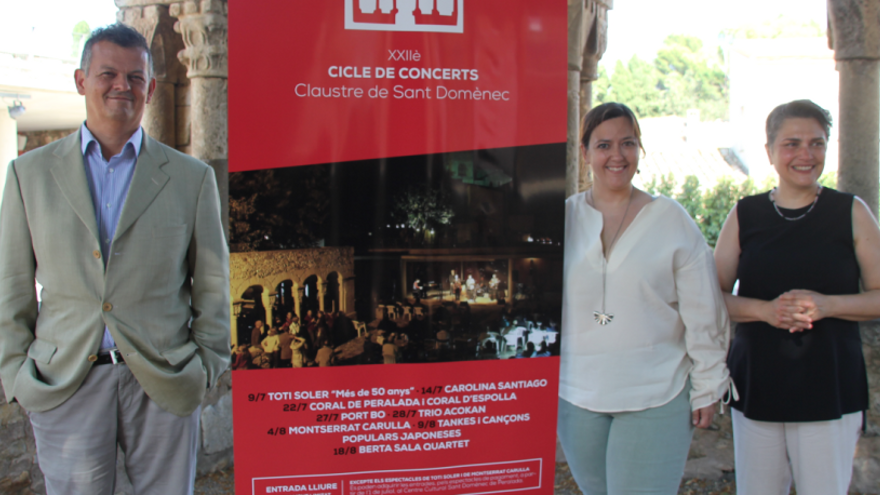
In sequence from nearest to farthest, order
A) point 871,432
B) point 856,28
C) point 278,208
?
point 278,208
point 871,432
point 856,28

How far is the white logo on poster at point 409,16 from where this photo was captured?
1629 millimetres

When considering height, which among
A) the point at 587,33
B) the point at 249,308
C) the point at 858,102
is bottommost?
the point at 249,308

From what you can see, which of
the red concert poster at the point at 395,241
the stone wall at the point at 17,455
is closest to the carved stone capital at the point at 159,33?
the stone wall at the point at 17,455

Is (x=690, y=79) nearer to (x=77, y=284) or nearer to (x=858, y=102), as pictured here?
(x=858, y=102)

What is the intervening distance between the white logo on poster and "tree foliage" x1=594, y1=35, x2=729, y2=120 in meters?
33.8

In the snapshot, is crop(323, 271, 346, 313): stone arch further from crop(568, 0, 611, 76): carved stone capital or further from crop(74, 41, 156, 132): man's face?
crop(568, 0, 611, 76): carved stone capital

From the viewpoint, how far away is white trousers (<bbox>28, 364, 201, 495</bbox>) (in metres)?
1.71

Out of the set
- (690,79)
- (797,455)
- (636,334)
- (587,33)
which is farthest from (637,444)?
(690,79)

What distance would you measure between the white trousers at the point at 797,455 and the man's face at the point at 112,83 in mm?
2078

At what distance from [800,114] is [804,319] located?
63cm

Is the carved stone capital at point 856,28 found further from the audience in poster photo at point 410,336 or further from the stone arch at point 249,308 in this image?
the stone arch at point 249,308

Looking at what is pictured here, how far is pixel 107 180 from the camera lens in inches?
69.7

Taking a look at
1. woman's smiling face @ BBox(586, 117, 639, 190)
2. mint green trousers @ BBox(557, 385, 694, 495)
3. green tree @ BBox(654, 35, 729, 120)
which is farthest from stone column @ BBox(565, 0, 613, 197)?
green tree @ BBox(654, 35, 729, 120)

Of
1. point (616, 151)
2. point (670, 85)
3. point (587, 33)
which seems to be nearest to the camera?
point (616, 151)
